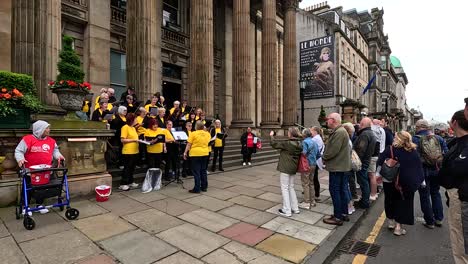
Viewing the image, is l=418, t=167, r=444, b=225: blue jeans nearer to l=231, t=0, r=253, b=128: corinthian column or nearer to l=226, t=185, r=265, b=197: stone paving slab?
l=226, t=185, r=265, b=197: stone paving slab

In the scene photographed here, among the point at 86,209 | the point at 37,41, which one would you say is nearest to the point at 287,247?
the point at 86,209

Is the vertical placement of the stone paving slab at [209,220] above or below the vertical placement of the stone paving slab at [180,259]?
above

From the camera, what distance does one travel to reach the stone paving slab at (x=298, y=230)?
4148 millimetres

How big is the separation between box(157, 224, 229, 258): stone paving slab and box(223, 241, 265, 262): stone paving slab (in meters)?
0.15

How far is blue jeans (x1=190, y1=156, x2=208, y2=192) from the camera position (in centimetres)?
664

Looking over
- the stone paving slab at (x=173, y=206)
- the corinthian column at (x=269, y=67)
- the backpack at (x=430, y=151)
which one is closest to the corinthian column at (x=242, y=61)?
the corinthian column at (x=269, y=67)

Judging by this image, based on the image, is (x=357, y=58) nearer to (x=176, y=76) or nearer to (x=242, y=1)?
(x=242, y=1)

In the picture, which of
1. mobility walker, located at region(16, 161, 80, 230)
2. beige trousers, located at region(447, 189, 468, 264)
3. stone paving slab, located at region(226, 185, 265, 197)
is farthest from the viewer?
stone paving slab, located at region(226, 185, 265, 197)

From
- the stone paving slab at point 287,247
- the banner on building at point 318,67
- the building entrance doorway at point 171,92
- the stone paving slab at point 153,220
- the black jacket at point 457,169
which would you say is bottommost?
the stone paving slab at point 287,247

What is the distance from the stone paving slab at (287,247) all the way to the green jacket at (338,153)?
156cm

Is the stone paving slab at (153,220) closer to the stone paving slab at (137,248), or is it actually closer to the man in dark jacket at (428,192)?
the stone paving slab at (137,248)

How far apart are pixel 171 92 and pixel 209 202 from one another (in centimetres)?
1247

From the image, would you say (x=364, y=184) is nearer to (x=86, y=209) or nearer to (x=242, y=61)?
(x=86, y=209)

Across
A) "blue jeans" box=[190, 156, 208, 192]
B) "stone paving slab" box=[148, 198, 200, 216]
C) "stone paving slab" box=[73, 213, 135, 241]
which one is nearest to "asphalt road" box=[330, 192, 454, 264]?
"stone paving slab" box=[148, 198, 200, 216]
